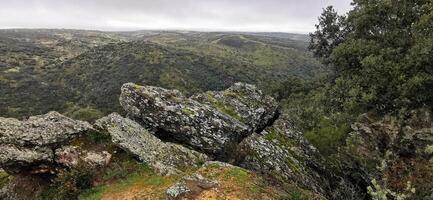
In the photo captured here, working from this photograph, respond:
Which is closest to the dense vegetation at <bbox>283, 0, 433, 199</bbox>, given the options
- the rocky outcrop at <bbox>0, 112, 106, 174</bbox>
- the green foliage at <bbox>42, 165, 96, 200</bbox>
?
the green foliage at <bbox>42, 165, 96, 200</bbox>

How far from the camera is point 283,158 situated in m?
22.8

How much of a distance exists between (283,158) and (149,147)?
7202mm

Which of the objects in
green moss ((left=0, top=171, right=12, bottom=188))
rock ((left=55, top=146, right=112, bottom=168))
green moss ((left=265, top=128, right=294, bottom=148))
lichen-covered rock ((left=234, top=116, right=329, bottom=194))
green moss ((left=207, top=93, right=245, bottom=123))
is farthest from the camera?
green moss ((left=207, top=93, right=245, bottom=123))

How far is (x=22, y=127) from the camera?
19891mm

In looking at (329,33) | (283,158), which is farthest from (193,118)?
(329,33)

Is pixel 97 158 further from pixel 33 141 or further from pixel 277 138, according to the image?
pixel 277 138

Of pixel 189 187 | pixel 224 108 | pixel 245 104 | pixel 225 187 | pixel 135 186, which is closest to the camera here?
pixel 189 187

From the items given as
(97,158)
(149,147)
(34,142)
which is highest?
(34,142)

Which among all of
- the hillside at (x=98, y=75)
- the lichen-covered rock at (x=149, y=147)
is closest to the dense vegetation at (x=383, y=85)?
the lichen-covered rock at (x=149, y=147)

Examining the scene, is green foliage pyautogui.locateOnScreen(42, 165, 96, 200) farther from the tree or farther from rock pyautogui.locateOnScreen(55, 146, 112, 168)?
the tree

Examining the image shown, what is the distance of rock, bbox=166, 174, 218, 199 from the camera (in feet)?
52.1

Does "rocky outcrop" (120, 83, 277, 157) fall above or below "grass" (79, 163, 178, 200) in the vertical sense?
above

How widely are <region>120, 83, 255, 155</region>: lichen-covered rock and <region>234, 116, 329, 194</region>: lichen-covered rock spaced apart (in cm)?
101

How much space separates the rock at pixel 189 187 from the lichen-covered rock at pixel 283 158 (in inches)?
173
